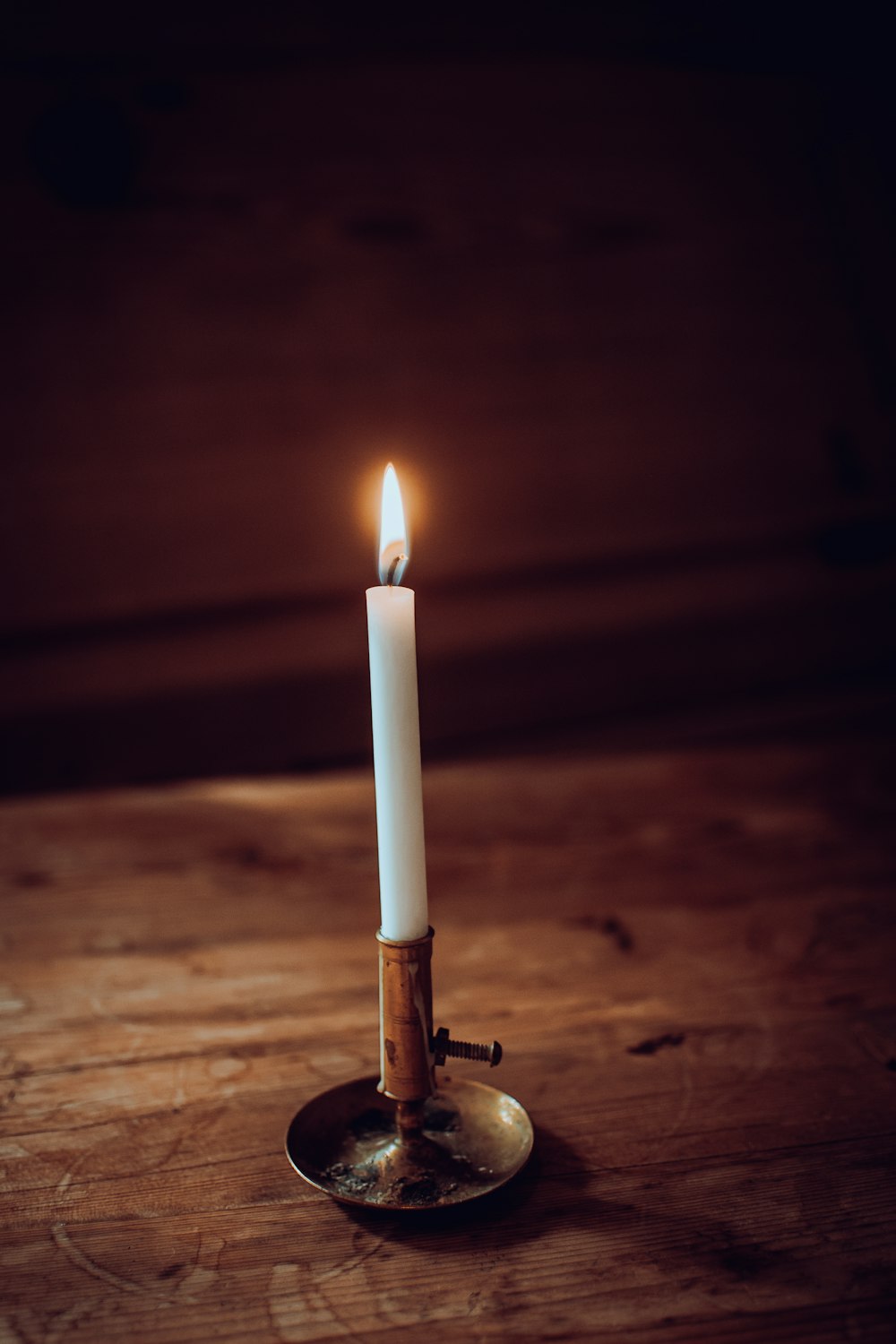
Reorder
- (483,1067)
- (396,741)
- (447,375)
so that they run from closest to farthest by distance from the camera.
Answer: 1. (396,741)
2. (483,1067)
3. (447,375)

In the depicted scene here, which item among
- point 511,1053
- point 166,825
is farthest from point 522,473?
point 511,1053

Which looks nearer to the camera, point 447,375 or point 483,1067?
point 483,1067

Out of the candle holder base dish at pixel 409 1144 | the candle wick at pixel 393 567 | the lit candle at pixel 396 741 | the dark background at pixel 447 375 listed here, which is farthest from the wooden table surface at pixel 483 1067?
the dark background at pixel 447 375

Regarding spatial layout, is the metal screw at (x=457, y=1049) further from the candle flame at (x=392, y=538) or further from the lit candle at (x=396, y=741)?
the candle flame at (x=392, y=538)

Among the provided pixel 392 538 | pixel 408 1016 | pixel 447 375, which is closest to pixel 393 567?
pixel 392 538

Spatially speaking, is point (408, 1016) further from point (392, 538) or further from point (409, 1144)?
point (392, 538)

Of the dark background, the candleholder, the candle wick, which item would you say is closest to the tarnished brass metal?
the candleholder
